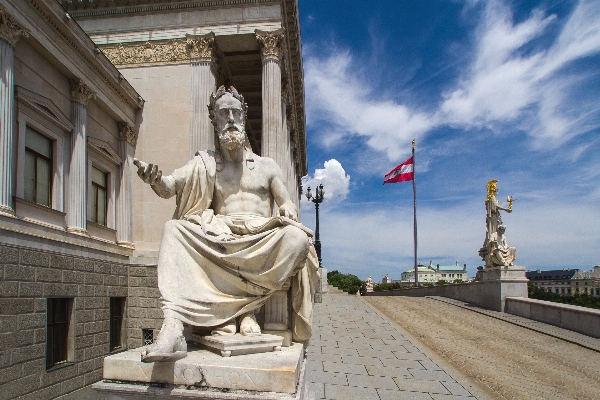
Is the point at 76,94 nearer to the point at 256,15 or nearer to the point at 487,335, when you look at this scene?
the point at 256,15

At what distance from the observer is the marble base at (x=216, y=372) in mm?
2303

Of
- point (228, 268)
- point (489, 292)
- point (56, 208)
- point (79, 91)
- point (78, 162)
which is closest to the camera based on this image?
point (228, 268)

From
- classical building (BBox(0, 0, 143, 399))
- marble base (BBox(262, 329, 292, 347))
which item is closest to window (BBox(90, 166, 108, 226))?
classical building (BBox(0, 0, 143, 399))

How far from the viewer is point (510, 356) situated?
7953 mm

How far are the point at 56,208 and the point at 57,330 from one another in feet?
9.65

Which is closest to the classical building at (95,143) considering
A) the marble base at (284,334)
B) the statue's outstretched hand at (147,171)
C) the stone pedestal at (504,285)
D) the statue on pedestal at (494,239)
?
the statue's outstretched hand at (147,171)

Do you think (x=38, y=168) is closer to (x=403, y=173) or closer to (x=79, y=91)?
(x=79, y=91)

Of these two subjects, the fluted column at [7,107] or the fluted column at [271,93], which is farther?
the fluted column at [271,93]

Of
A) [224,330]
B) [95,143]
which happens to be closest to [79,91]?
[95,143]

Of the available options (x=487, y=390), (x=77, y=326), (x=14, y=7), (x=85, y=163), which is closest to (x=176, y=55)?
(x=85, y=163)

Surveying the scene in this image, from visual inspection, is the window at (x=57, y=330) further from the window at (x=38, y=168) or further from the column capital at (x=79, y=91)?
the column capital at (x=79, y=91)

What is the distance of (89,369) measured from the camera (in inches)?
414

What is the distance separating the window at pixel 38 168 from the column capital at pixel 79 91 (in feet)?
5.53

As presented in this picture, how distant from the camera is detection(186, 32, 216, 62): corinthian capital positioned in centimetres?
1530
